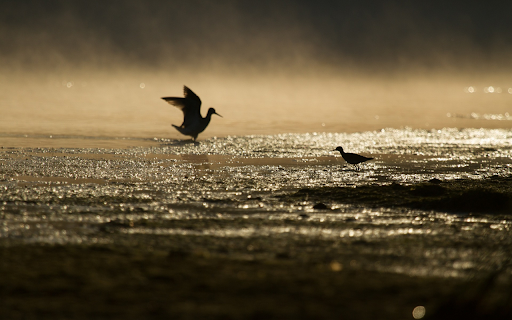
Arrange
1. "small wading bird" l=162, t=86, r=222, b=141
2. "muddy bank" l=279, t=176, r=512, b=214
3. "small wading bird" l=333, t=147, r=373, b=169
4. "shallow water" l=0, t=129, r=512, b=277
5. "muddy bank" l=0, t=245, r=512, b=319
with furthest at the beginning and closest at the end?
"small wading bird" l=162, t=86, r=222, b=141
"small wading bird" l=333, t=147, r=373, b=169
"muddy bank" l=279, t=176, r=512, b=214
"shallow water" l=0, t=129, r=512, b=277
"muddy bank" l=0, t=245, r=512, b=319

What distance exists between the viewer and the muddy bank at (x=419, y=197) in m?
5.94

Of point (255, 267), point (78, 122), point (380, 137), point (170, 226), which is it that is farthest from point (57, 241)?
point (78, 122)

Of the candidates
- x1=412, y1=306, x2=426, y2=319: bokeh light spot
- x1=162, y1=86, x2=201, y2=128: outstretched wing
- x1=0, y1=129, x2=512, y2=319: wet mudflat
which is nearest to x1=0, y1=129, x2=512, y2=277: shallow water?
x1=0, y1=129, x2=512, y2=319: wet mudflat

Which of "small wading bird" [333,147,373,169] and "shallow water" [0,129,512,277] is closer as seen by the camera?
"shallow water" [0,129,512,277]

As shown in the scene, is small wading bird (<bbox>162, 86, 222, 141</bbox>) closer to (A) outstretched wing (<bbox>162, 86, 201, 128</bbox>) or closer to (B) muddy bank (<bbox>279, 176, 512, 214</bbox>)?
(A) outstretched wing (<bbox>162, 86, 201, 128</bbox>)

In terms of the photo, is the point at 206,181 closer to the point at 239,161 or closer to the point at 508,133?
the point at 239,161

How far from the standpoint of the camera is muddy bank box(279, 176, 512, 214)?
5.94 metres

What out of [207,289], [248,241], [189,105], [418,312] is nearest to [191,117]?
[189,105]

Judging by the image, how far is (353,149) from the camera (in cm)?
1216

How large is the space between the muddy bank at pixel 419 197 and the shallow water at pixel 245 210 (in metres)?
0.21

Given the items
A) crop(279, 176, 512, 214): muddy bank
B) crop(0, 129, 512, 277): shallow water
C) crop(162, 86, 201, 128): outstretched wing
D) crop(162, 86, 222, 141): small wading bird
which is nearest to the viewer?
crop(0, 129, 512, 277): shallow water

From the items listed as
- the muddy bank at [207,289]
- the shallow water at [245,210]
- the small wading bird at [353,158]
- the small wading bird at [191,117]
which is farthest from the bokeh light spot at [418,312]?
the small wading bird at [191,117]

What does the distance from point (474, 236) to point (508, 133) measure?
1321cm

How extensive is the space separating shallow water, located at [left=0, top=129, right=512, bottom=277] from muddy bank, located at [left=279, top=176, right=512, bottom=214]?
0.21 meters
